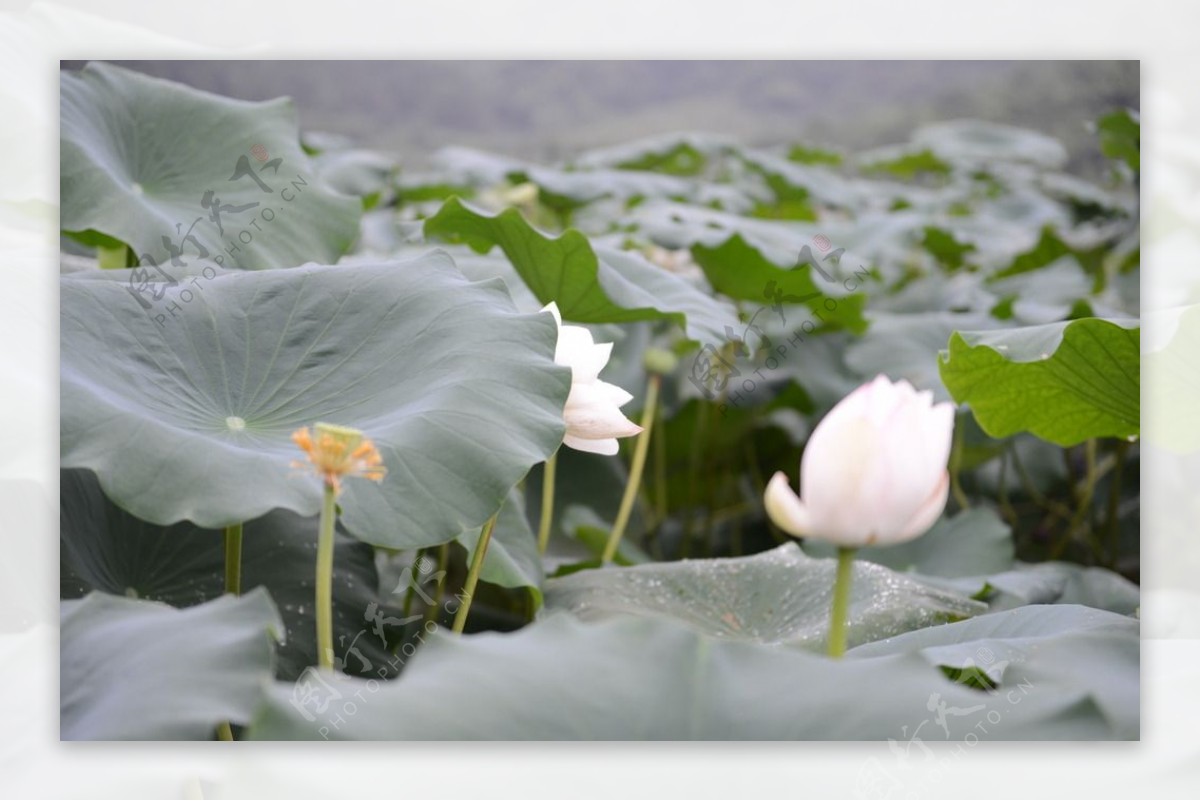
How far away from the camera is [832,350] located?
180 centimetres

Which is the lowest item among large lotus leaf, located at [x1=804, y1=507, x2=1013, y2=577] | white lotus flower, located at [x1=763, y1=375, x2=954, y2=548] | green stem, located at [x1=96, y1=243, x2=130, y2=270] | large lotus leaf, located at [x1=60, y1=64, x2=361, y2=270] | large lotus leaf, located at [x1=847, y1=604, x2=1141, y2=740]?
large lotus leaf, located at [x1=804, y1=507, x2=1013, y2=577]

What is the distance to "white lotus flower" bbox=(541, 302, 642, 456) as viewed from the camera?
738 millimetres

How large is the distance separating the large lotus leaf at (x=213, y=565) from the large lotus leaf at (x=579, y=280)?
0.30 metres

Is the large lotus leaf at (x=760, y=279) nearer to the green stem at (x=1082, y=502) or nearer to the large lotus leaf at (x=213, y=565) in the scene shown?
the green stem at (x=1082, y=502)

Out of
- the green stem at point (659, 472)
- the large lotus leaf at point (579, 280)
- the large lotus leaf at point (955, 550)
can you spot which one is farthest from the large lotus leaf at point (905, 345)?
the large lotus leaf at point (579, 280)

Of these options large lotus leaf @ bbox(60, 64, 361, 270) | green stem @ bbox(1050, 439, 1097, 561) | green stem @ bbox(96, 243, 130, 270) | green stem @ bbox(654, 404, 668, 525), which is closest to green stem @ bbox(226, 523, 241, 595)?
large lotus leaf @ bbox(60, 64, 361, 270)

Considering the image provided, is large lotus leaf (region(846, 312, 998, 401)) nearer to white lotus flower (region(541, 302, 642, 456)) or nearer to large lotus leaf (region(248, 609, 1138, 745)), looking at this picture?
white lotus flower (region(541, 302, 642, 456))

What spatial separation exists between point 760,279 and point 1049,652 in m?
0.86

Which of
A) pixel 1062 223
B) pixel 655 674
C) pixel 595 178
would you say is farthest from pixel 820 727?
pixel 1062 223

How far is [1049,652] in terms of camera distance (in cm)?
63

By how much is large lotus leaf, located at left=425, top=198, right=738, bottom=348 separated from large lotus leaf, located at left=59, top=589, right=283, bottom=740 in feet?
1.60
